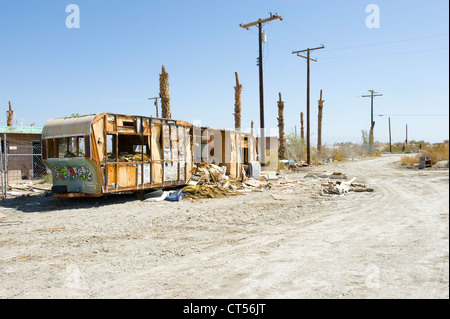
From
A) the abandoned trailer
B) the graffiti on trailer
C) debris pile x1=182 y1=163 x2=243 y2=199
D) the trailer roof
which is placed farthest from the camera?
debris pile x1=182 y1=163 x2=243 y2=199

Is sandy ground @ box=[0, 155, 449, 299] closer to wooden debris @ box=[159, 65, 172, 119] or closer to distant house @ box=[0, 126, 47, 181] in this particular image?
wooden debris @ box=[159, 65, 172, 119]

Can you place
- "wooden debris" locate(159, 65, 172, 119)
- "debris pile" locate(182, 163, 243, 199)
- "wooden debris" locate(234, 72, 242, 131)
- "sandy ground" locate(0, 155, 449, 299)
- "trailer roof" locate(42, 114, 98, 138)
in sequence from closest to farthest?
"sandy ground" locate(0, 155, 449, 299) → "trailer roof" locate(42, 114, 98, 138) → "debris pile" locate(182, 163, 243, 199) → "wooden debris" locate(159, 65, 172, 119) → "wooden debris" locate(234, 72, 242, 131)

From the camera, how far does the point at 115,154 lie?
12180 mm

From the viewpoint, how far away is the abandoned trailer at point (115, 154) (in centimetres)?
1134

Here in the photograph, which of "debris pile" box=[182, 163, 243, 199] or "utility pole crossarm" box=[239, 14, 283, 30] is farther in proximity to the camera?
"utility pole crossarm" box=[239, 14, 283, 30]

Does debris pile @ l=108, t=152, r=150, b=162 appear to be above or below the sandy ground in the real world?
above

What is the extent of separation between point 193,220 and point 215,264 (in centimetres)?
400

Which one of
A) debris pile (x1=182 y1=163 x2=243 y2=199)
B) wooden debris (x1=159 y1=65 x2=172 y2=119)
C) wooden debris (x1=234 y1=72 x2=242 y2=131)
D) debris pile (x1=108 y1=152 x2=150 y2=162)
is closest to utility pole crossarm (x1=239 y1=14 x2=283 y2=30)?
wooden debris (x1=234 y1=72 x2=242 y2=131)

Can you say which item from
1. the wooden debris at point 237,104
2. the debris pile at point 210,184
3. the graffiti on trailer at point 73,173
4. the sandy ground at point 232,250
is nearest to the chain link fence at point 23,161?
the graffiti on trailer at point 73,173

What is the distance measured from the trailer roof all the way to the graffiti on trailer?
3.77ft

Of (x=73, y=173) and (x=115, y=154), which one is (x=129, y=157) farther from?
(x=73, y=173)

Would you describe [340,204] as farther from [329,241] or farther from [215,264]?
[215,264]

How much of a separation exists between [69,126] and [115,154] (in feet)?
5.79

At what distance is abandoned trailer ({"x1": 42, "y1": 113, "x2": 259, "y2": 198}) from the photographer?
446 inches
